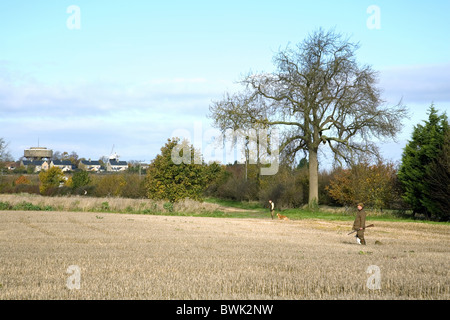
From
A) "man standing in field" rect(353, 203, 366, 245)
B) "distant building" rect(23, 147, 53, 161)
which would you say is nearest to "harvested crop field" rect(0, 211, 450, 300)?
"man standing in field" rect(353, 203, 366, 245)

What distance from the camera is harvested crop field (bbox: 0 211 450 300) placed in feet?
30.0

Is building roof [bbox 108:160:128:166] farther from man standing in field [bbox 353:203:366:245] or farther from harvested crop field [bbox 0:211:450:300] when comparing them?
man standing in field [bbox 353:203:366:245]

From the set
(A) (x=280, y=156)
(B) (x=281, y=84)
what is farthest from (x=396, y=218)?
(B) (x=281, y=84)

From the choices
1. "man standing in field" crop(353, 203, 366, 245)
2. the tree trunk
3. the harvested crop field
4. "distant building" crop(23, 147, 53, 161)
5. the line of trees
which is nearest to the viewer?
the harvested crop field

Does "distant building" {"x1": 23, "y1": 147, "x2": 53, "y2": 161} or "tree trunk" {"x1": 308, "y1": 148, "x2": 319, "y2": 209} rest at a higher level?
"distant building" {"x1": 23, "y1": 147, "x2": 53, "y2": 161}

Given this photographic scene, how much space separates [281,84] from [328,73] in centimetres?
363

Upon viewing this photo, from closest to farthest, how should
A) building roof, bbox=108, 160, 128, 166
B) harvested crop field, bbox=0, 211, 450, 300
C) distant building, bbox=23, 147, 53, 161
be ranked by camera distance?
1. harvested crop field, bbox=0, 211, 450, 300
2. distant building, bbox=23, 147, 53, 161
3. building roof, bbox=108, 160, 128, 166

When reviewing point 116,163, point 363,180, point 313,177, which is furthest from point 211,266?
point 116,163

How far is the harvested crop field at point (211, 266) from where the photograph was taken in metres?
9.15

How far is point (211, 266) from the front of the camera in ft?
39.8

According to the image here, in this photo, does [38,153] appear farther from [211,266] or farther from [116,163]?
[211,266]
